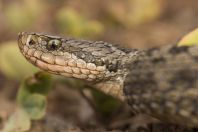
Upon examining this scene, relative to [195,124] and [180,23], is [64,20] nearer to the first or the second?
[180,23]

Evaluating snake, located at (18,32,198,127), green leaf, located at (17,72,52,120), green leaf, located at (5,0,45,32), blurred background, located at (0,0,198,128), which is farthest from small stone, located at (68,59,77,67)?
green leaf, located at (5,0,45,32)

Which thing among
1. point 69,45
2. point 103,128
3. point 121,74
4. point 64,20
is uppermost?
point 64,20

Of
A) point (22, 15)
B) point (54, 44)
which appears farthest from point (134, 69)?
point (22, 15)

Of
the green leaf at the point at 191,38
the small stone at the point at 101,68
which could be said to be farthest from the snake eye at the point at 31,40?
the green leaf at the point at 191,38

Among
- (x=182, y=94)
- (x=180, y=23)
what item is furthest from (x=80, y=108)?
(x=180, y=23)

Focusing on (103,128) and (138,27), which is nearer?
(103,128)

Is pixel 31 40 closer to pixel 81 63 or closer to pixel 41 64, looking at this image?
pixel 41 64

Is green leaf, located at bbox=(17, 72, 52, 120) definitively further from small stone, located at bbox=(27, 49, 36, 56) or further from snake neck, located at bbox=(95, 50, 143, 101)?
snake neck, located at bbox=(95, 50, 143, 101)
